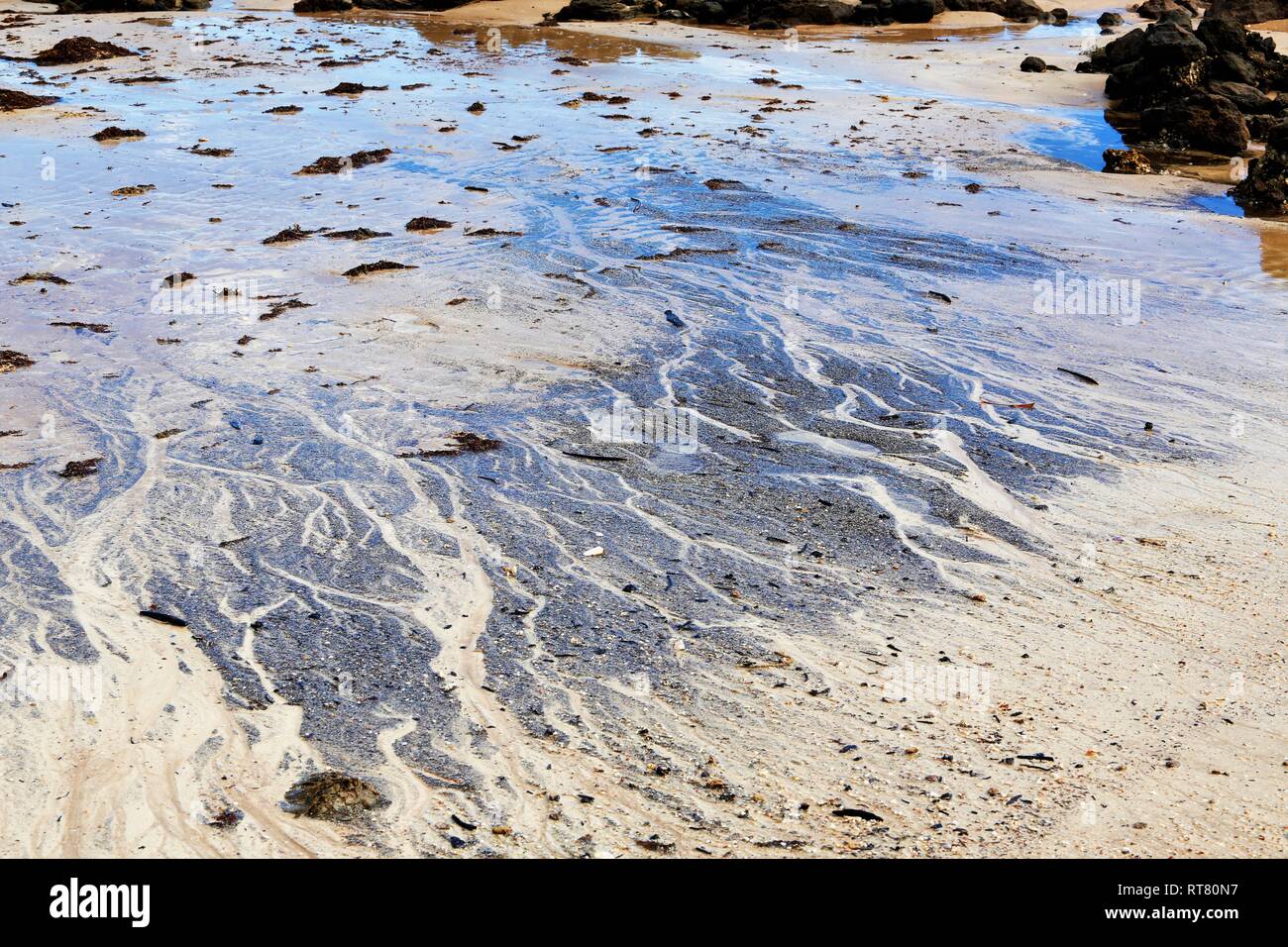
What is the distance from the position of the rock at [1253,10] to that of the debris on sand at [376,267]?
24607mm

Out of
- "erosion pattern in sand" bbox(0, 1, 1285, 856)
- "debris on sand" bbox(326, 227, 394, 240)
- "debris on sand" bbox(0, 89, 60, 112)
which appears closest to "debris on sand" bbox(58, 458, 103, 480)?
"erosion pattern in sand" bbox(0, 1, 1285, 856)

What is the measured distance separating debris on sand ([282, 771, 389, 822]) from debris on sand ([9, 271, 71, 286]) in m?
7.37

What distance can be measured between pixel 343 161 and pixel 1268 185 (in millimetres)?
11074

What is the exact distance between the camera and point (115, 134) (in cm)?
1478

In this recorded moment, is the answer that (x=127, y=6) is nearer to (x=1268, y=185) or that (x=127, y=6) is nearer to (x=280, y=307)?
(x=280, y=307)

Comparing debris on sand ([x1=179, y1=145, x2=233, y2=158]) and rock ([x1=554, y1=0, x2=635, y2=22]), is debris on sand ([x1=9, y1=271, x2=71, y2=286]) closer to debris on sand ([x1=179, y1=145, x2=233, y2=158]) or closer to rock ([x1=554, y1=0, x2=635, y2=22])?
debris on sand ([x1=179, y1=145, x2=233, y2=158])

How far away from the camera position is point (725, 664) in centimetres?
470

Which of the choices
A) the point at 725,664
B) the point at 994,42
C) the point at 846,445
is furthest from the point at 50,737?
the point at 994,42

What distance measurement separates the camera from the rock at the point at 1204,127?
52.0 ft

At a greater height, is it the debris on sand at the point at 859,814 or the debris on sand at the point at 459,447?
the debris on sand at the point at 459,447

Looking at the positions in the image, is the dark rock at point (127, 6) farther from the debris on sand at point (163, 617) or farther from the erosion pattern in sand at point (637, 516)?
the debris on sand at point (163, 617)

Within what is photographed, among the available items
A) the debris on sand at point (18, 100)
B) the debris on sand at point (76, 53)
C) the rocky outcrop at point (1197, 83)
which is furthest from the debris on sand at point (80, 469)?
the debris on sand at point (76, 53)

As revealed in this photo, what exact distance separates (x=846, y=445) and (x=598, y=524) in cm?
179
